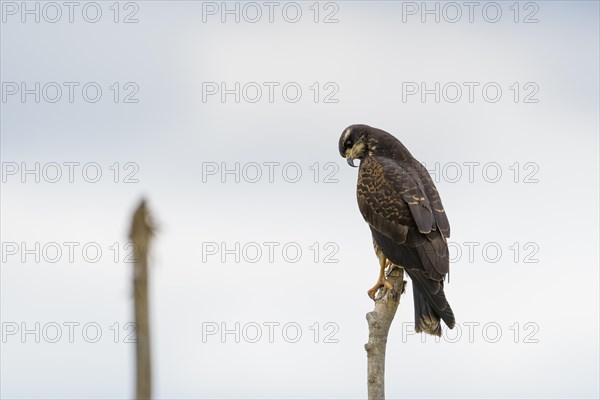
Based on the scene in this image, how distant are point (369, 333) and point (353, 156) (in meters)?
7.20

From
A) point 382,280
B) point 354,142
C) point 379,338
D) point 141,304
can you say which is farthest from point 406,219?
point 141,304

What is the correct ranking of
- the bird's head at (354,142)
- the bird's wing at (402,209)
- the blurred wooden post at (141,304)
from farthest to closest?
the bird's head at (354,142) < the bird's wing at (402,209) < the blurred wooden post at (141,304)

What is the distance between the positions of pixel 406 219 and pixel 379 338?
456 cm

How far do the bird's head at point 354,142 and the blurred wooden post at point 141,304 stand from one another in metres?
14.7

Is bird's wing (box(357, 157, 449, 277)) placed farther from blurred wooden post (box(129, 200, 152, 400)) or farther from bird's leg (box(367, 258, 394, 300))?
blurred wooden post (box(129, 200, 152, 400))

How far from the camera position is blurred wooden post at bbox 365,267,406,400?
998cm

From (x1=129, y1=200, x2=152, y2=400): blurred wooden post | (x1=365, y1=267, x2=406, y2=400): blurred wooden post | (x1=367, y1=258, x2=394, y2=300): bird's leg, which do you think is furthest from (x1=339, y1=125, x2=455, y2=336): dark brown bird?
(x1=129, y1=200, x2=152, y2=400): blurred wooden post

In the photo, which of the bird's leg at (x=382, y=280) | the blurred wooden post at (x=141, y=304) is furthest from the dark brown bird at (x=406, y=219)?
the blurred wooden post at (x=141, y=304)

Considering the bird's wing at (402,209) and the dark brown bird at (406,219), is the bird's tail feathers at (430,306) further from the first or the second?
the bird's wing at (402,209)

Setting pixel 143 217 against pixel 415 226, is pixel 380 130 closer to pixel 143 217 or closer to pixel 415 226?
pixel 415 226

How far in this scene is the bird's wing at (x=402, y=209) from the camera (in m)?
14.4

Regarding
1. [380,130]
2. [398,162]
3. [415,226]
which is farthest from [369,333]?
[380,130]

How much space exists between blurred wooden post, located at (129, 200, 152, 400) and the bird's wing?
459 inches

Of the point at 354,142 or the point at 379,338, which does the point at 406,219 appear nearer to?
the point at 354,142
